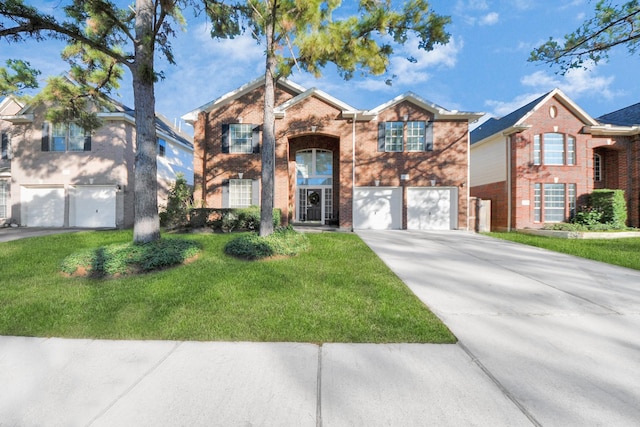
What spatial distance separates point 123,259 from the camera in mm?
5750

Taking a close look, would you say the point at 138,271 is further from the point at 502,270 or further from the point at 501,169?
the point at 501,169

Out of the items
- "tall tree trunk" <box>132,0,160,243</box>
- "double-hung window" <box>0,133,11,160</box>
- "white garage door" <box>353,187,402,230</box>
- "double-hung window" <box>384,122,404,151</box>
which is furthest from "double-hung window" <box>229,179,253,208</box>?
"double-hung window" <box>0,133,11,160</box>

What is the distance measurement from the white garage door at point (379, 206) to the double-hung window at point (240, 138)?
6.13 m

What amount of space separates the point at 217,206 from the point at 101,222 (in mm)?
6719

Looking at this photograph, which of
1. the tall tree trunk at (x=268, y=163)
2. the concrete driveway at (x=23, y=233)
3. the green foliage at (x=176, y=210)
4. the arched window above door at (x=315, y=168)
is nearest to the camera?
the tall tree trunk at (x=268, y=163)

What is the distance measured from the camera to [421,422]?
1.97m

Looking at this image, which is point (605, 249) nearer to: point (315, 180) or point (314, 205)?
point (314, 205)

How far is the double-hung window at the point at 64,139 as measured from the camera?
47.7ft

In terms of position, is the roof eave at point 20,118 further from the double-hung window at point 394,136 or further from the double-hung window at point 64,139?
the double-hung window at point 394,136

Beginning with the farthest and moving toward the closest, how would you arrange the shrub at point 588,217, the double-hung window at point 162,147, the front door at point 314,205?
the double-hung window at point 162,147 < the front door at point 314,205 < the shrub at point 588,217

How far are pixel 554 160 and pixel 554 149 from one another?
2.01ft

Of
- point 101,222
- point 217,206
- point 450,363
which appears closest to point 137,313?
point 450,363

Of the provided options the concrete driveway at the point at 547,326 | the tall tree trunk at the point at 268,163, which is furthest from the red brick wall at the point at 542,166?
the tall tree trunk at the point at 268,163

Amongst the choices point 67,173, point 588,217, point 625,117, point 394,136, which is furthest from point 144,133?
point 625,117
